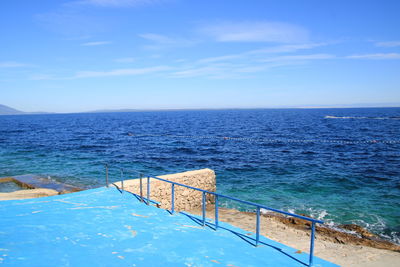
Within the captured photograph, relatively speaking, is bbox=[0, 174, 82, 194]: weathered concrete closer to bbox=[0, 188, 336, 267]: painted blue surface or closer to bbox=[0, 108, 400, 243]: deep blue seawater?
bbox=[0, 108, 400, 243]: deep blue seawater

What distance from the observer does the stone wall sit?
1153cm

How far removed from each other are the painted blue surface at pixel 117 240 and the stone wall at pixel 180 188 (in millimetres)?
2372

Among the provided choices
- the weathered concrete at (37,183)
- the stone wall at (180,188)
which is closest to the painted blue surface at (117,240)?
the stone wall at (180,188)

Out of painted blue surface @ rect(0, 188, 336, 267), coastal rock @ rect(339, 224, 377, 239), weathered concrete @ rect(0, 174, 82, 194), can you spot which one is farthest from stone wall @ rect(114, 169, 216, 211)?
weathered concrete @ rect(0, 174, 82, 194)

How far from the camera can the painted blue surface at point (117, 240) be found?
5884 mm

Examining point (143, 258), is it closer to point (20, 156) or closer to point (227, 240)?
point (227, 240)

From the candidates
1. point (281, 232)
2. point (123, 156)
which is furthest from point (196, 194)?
point (123, 156)

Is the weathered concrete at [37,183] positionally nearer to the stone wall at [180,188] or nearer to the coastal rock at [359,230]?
the stone wall at [180,188]

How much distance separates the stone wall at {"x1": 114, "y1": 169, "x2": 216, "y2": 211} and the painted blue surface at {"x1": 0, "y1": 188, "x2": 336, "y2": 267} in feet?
7.78

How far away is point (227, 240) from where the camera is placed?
274 inches

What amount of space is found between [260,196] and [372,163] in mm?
15015

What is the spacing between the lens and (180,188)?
13445mm

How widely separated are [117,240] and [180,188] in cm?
678

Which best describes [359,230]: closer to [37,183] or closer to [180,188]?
[180,188]
